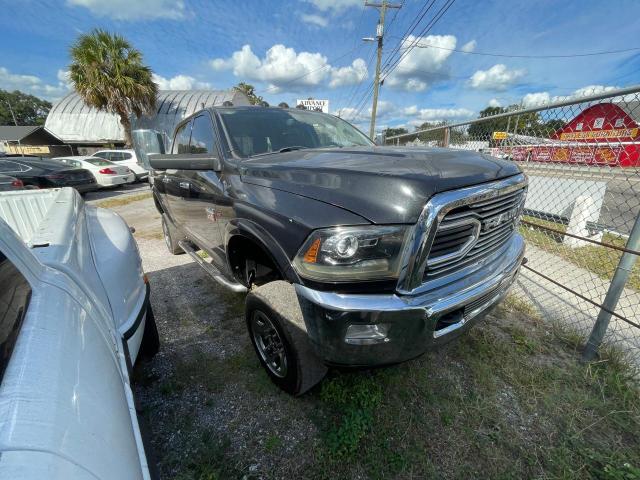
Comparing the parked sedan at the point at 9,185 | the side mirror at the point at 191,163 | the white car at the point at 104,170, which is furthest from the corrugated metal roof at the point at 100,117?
the side mirror at the point at 191,163

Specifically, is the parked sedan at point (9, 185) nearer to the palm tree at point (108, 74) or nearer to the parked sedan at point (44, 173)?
the parked sedan at point (44, 173)

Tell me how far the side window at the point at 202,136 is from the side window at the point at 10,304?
69.1 inches

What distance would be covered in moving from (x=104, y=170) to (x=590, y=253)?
49.2ft

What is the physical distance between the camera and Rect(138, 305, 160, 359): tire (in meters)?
2.36

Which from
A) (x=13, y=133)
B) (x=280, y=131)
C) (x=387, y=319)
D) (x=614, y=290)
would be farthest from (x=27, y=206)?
(x=13, y=133)

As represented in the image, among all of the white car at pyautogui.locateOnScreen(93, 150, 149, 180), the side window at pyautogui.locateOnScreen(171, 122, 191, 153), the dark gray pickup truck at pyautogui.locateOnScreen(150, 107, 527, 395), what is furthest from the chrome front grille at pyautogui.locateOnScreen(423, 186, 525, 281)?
the white car at pyautogui.locateOnScreen(93, 150, 149, 180)

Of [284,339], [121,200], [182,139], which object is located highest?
[182,139]

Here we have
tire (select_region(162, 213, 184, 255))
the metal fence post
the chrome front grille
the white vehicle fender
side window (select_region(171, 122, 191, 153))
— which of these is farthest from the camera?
tire (select_region(162, 213, 184, 255))

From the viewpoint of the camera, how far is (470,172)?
63.1 inches

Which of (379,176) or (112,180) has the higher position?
(379,176)

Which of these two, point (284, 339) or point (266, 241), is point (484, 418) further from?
point (266, 241)

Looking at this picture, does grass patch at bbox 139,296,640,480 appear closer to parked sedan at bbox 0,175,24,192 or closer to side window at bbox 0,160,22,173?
parked sedan at bbox 0,175,24,192

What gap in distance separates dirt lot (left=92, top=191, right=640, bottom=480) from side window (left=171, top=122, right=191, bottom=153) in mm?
2188

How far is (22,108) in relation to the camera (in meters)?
76.1
